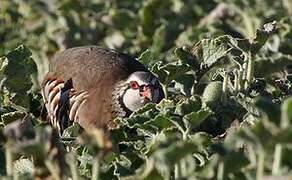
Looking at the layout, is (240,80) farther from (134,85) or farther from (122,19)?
(122,19)

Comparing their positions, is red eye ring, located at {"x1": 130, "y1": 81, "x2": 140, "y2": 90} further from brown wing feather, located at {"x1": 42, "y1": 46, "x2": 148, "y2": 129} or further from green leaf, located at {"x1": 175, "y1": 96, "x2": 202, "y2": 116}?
green leaf, located at {"x1": 175, "y1": 96, "x2": 202, "y2": 116}

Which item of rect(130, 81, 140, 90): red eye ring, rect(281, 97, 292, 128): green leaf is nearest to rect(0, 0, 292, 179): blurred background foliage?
rect(281, 97, 292, 128): green leaf

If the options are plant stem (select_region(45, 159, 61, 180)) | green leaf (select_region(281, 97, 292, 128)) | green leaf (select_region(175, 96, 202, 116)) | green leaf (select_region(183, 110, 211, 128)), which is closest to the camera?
green leaf (select_region(281, 97, 292, 128))

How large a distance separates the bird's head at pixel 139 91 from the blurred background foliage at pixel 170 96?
0.46 feet

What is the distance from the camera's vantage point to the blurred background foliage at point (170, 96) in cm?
150

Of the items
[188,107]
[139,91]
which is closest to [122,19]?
[139,91]

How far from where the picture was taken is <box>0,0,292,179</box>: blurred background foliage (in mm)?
1500

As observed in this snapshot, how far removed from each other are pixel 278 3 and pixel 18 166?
3641mm

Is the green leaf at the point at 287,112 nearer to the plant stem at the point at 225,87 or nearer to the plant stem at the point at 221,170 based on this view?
the plant stem at the point at 221,170

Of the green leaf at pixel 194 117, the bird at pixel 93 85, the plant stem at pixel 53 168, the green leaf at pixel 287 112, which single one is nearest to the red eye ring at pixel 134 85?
the bird at pixel 93 85

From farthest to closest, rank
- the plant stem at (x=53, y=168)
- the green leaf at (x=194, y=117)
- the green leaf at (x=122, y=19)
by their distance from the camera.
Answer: the green leaf at (x=122, y=19)
the green leaf at (x=194, y=117)
the plant stem at (x=53, y=168)

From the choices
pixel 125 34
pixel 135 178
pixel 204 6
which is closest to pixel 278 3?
pixel 204 6

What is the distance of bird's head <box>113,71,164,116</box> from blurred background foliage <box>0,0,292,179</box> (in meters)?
0.14

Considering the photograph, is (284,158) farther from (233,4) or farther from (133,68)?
(233,4)
